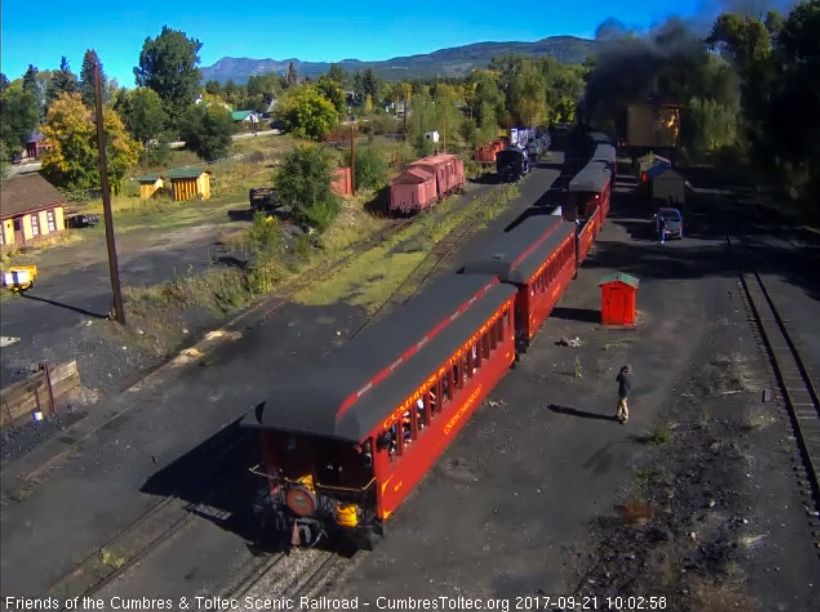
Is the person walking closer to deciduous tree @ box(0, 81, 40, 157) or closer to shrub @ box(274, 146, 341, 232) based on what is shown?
shrub @ box(274, 146, 341, 232)

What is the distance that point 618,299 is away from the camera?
23219mm

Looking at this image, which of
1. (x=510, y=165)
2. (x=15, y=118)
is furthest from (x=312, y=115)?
(x=510, y=165)

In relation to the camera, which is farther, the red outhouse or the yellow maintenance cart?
the yellow maintenance cart

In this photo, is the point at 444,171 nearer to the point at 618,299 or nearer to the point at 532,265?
the point at 618,299

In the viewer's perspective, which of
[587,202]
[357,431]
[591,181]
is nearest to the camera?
[357,431]

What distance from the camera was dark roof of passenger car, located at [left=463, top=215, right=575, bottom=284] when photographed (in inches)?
752

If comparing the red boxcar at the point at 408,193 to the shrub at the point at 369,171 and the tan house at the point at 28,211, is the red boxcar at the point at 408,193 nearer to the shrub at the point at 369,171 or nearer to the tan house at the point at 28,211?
the shrub at the point at 369,171

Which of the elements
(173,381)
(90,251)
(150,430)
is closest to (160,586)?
(150,430)

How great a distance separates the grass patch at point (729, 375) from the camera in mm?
18328

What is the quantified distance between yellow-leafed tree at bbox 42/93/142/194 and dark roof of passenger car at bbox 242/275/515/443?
36263 mm

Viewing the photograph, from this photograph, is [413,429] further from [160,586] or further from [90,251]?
[90,251]

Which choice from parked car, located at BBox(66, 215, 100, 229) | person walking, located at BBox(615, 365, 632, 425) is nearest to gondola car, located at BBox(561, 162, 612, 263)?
person walking, located at BBox(615, 365, 632, 425)

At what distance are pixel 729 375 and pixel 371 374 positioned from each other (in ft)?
36.6

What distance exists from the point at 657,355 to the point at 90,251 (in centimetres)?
2353
